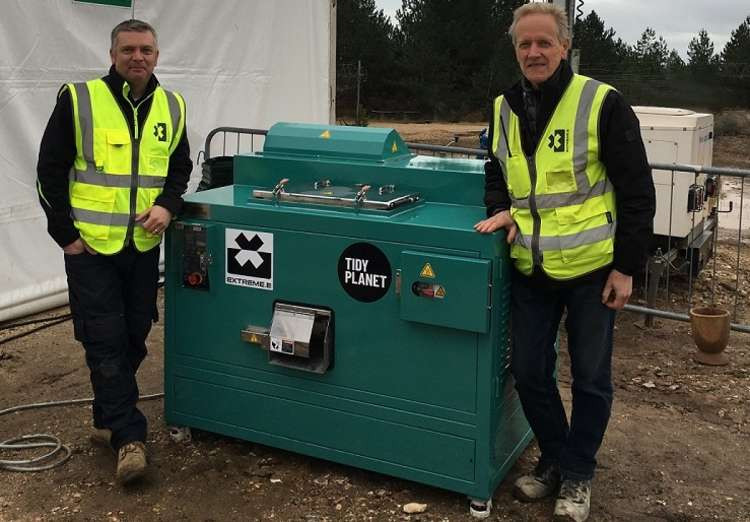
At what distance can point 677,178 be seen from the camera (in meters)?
6.48

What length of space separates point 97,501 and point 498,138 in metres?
2.26

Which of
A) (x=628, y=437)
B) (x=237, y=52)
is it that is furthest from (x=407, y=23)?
(x=628, y=437)

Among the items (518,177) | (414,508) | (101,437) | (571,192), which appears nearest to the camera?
(571,192)

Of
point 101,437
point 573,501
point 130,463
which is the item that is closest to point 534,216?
point 573,501

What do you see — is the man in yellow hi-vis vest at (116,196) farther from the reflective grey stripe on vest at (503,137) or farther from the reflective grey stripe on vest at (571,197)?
the reflective grey stripe on vest at (571,197)

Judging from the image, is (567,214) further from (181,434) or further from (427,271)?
(181,434)

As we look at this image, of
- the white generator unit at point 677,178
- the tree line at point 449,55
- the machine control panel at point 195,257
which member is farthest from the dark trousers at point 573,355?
the tree line at point 449,55

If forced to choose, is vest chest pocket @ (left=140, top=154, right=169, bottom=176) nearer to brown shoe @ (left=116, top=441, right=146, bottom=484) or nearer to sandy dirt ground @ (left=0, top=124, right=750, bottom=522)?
brown shoe @ (left=116, top=441, right=146, bottom=484)

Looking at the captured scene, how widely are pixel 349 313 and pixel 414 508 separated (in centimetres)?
85

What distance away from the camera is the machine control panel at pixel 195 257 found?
12.4 ft

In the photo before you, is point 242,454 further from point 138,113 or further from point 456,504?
point 138,113

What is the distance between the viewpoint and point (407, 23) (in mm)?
35719

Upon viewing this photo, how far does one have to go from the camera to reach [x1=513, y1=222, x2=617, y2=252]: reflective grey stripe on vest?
10.1 ft

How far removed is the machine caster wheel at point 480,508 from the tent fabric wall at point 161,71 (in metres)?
4.06
